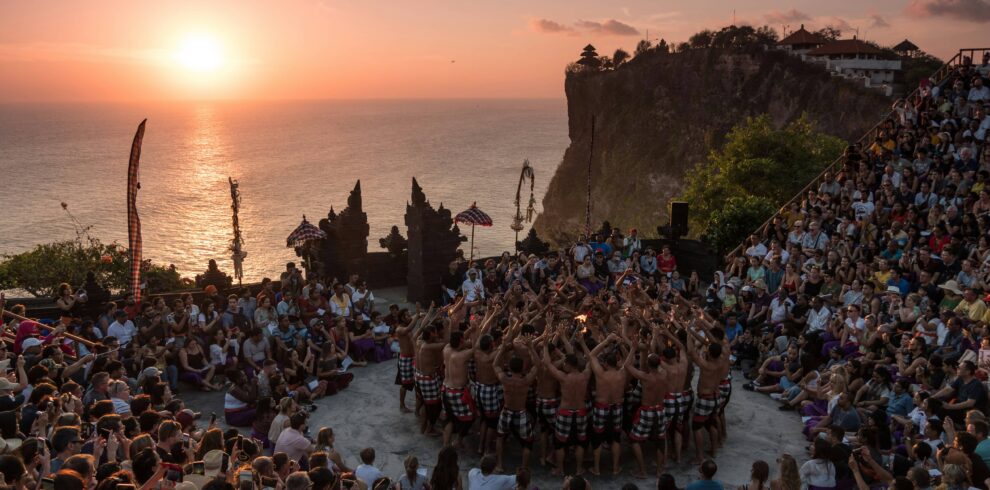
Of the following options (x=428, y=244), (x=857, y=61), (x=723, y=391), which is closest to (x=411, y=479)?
(x=723, y=391)

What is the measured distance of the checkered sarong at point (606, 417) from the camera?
10664 millimetres

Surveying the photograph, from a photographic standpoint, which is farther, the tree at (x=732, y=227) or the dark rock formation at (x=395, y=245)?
the tree at (x=732, y=227)

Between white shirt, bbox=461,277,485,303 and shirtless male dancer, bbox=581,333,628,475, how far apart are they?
21.6 ft

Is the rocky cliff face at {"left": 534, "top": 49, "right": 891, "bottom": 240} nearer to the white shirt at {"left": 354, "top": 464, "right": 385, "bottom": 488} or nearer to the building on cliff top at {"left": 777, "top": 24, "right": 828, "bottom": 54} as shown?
the building on cliff top at {"left": 777, "top": 24, "right": 828, "bottom": 54}

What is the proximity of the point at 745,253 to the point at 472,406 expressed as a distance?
10.2m

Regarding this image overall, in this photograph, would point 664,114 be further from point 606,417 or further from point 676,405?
point 606,417

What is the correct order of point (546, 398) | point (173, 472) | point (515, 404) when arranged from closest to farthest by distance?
point (173, 472) < point (515, 404) < point (546, 398)

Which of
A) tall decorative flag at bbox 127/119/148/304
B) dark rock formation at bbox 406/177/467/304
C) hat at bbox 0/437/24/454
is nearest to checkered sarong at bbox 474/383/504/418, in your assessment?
hat at bbox 0/437/24/454

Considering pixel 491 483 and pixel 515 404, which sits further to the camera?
pixel 515 404

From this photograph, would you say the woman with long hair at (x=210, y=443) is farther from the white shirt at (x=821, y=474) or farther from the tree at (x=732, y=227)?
the tree at (x=732, y=227)

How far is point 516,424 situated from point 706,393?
9.45ft

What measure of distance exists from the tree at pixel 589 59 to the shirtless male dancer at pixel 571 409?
3013 inches

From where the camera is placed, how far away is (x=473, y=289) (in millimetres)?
17641

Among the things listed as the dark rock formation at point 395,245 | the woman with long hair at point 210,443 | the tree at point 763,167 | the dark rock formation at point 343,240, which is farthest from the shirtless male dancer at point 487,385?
the tree at point 763,167
